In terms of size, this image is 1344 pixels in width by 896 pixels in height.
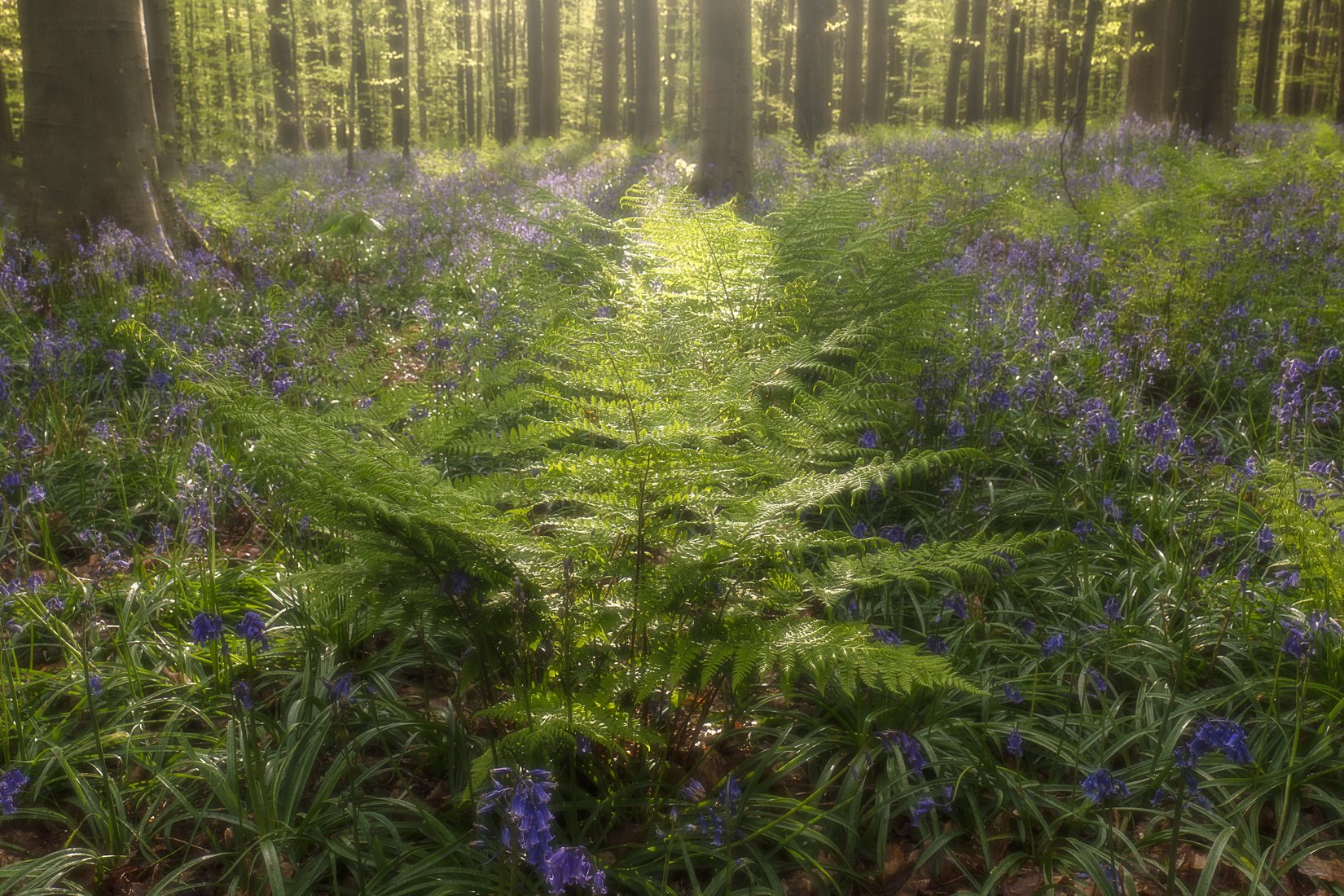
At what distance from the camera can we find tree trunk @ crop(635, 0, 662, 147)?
17969mm

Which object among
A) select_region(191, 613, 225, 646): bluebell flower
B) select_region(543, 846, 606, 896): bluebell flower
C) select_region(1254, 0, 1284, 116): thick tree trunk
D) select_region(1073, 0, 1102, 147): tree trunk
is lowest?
select_region(543, 846, 606, 896): bluebell flower

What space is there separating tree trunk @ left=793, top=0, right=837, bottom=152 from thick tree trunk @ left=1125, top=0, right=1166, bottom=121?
4.70 meters

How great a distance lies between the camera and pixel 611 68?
A: 21000 millimetres

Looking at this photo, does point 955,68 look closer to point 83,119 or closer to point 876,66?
point 876,66

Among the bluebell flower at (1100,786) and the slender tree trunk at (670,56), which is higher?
the slender tree trunk at (670,56)

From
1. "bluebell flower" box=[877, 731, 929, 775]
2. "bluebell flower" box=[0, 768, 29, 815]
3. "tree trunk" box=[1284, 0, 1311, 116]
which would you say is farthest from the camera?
"tree trunk" box=[1284, 0, 1311, 116]

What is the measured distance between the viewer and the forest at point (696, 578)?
5.60ft

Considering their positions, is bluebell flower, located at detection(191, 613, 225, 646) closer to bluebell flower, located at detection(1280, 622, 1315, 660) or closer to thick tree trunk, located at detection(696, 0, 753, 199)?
bluebell flower, located at detection(1280, 622, 1315, 660)

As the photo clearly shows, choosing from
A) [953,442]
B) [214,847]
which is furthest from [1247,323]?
[214,847]

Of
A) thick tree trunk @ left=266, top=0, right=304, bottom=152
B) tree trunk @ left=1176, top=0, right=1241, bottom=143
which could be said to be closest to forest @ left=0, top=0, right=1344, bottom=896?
tree trunk @ left=1176, top=0, right=1241, bottom=143

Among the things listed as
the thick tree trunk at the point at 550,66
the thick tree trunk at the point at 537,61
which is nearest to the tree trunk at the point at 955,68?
the thick tree trunk at the point at 550,66

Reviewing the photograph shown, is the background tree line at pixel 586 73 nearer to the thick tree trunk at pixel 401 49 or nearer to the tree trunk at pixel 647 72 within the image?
the tree trunk at pixel 647 72

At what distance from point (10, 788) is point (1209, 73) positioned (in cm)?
1267

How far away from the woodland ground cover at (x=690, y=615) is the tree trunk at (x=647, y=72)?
15.3m
